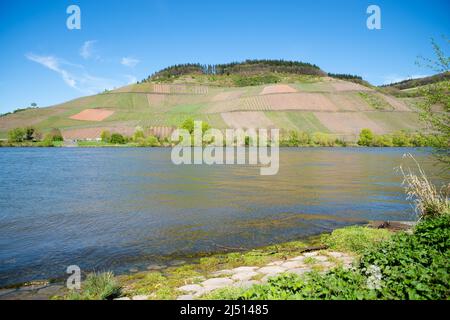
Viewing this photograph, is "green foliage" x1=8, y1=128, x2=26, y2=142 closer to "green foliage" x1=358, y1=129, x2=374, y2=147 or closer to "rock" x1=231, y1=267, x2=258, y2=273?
"green foliage" x1=358, y1=129, x2=374, y2=147

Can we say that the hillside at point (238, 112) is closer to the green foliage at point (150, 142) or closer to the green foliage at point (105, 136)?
the green foliage at point (105, 136)

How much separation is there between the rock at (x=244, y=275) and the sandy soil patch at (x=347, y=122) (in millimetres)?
128415

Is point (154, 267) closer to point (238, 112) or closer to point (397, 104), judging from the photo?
point (238, 112)

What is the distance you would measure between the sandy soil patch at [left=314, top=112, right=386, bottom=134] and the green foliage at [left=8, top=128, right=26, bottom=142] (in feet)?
369

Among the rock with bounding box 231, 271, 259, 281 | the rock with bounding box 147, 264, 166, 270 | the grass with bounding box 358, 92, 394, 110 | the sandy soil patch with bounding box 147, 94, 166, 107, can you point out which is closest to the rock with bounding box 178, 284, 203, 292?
the rock with bounding box 231, 271, 259, 281

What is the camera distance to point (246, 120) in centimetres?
13388

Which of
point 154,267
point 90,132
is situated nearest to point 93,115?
point 90,132

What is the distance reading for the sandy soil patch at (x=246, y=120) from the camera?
12900 cm

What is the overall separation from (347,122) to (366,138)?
15.9 meters

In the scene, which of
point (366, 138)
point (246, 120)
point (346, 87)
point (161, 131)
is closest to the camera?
point (366, 138)

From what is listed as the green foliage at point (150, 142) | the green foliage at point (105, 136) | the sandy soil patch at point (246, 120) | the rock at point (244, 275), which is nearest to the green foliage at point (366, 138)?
the sandy soil patch at point (246, 120)

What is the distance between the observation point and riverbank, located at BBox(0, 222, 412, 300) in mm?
8766

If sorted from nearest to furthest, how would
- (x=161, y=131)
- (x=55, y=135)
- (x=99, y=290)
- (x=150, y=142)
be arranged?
(x=99, y=290)
(x=150, y=142)
(x=55, y=135)
(x=161, y=131)

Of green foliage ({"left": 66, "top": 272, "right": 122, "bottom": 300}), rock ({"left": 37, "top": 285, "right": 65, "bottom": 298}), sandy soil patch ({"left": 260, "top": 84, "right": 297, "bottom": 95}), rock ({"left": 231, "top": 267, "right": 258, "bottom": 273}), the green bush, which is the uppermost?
sandy soil patch ({"left": 260, "top": 84, "right": 297, "bottom": 95})
